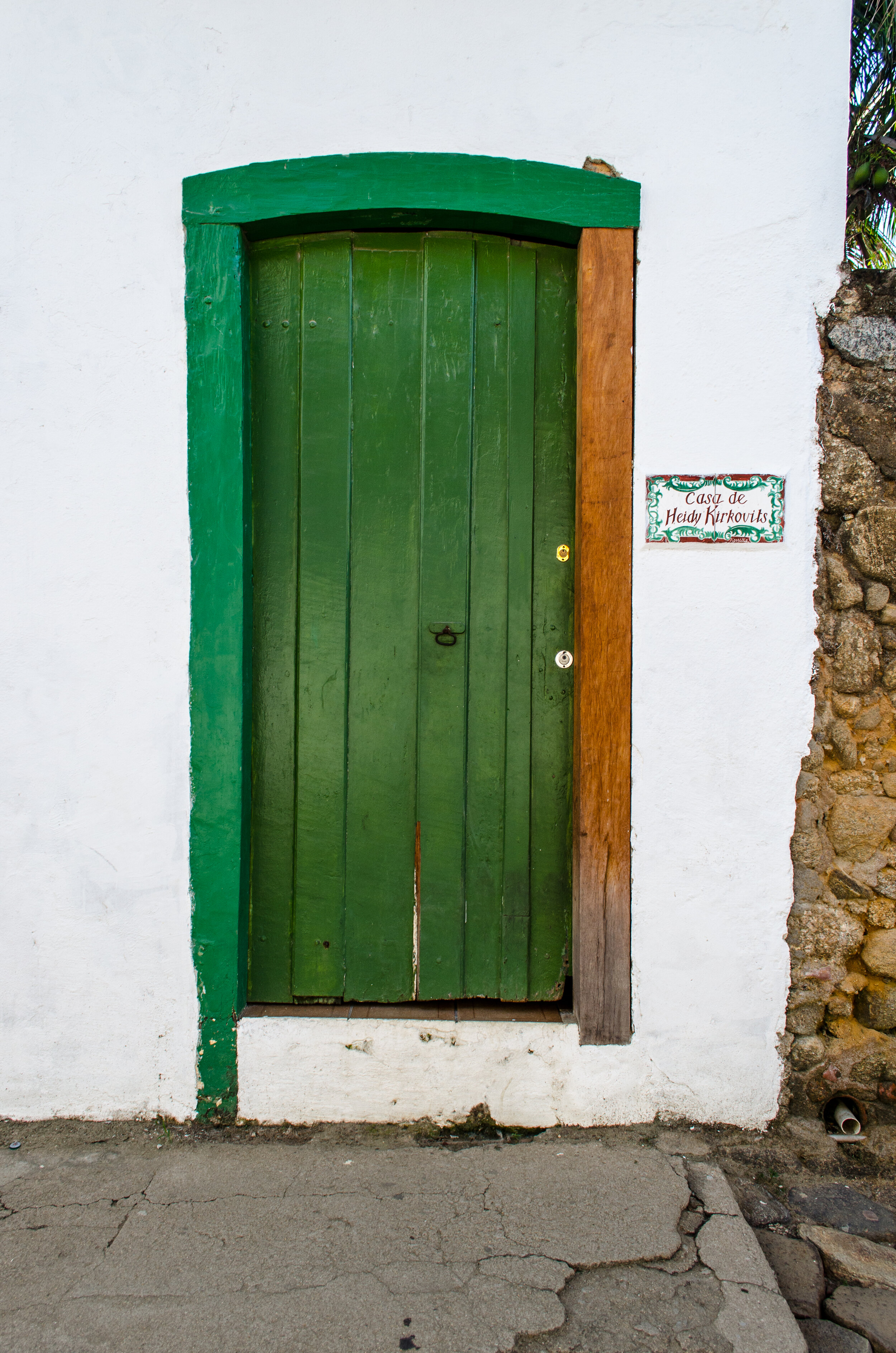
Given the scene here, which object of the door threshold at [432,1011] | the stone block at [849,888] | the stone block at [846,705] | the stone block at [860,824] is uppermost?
the stone block at [846,705]

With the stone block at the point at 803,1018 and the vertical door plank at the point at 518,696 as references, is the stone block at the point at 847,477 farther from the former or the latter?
the stone block at the point at 803,1018

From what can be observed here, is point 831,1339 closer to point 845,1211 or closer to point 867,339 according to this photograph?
point 845,1211

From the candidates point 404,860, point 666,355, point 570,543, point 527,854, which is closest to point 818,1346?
point 527,854

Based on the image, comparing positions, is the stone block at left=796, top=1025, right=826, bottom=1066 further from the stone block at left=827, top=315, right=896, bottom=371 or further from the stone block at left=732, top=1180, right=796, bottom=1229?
the stone block at left=827, top=315, right=896, bottom=371

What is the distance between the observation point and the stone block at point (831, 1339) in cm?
166

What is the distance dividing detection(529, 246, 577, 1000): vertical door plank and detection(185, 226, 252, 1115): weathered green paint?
87cm

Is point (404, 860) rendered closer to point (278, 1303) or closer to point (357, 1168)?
point (357, 1168)

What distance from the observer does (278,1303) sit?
1.61m

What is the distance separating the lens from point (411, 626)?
7.66ft

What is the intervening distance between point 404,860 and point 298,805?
36cm

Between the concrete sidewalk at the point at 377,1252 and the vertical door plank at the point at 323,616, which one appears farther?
the vertical door plank at the point at 323,616

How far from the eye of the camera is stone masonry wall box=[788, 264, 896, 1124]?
2.22 meters

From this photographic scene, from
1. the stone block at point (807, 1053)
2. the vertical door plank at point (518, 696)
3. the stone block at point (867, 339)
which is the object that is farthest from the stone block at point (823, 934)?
the stone block at point (867, 339)

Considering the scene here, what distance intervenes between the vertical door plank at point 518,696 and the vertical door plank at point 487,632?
17mm
